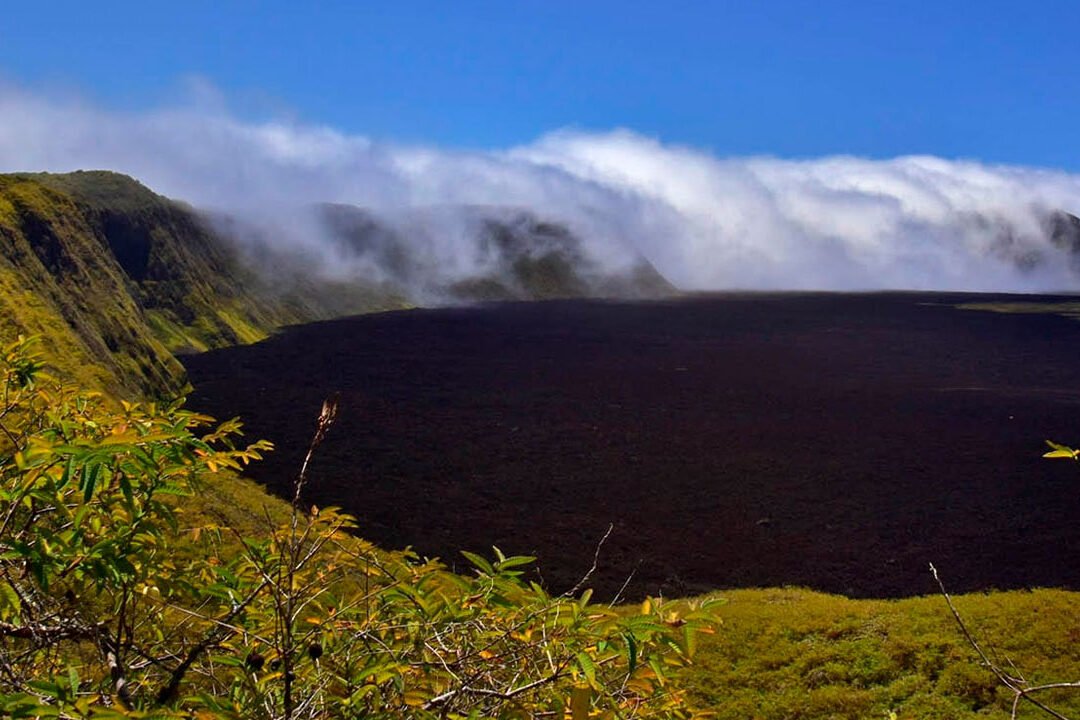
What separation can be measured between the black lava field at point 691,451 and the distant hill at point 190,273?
6883 millimetres

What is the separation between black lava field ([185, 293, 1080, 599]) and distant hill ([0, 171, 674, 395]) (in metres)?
6.88

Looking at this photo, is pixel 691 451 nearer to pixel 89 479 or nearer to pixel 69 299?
pixel 69 299

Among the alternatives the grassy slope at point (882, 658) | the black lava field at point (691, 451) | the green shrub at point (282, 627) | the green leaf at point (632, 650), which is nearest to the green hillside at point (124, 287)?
the black lava field at point (691, 451)

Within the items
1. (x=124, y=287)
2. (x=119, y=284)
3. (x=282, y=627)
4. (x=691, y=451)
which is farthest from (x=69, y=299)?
(x=282, y=627)

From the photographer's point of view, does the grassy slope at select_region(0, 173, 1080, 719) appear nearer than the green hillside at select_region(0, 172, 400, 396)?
Yes

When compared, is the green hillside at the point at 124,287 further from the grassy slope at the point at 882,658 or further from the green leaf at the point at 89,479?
the green leaf at the point at 89,479

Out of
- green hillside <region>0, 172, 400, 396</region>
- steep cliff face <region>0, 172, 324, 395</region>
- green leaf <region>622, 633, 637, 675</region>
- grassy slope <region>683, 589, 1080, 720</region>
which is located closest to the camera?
green leaf <region>622, 633, 637, 675</region>

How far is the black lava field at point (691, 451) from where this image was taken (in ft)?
91.4

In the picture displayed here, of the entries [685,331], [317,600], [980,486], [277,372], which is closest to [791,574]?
[980,486]

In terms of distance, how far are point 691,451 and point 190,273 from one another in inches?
2787

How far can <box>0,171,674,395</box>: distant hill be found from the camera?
46.7 metres

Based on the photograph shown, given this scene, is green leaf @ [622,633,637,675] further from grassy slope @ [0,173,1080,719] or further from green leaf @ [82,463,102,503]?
grassy slope @ [0,173,1080,719]

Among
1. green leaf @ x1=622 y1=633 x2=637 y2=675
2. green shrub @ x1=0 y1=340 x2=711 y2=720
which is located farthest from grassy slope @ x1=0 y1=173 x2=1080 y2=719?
green leaf @ x1=622 y1=633 x2=637 y2=675

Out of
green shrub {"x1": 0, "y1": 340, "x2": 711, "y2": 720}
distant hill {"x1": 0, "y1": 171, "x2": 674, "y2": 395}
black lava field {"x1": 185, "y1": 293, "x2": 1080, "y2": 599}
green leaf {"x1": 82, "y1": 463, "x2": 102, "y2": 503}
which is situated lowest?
black lava field {"x1": 185, "y1": 293, "x2": 1080, "y2": 599}
